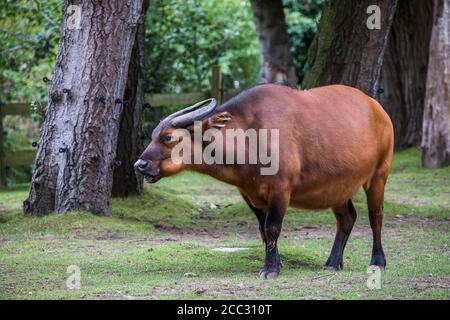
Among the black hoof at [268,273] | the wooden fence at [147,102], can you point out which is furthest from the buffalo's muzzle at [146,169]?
the wooden fence at [147,102]

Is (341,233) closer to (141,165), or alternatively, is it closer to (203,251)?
(203,251)

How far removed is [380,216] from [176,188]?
8.46 meters

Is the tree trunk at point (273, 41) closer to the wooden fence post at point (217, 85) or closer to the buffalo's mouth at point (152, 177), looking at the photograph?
the wooden fence post at point (217, 85)

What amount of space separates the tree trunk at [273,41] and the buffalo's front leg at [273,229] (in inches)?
517

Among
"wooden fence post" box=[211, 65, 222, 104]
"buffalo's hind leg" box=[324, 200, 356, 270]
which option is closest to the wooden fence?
"wooden fence post" box=[211, 65, 222, 104]

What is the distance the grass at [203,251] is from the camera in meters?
8.75

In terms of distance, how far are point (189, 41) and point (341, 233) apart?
47.3 ft

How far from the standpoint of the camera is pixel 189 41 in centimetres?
2431

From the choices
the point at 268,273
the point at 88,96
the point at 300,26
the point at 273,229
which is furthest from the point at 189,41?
the point at 268,273

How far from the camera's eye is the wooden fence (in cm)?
1952

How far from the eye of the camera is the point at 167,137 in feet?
31.7

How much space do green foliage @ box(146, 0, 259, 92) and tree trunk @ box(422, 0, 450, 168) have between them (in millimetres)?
6270
